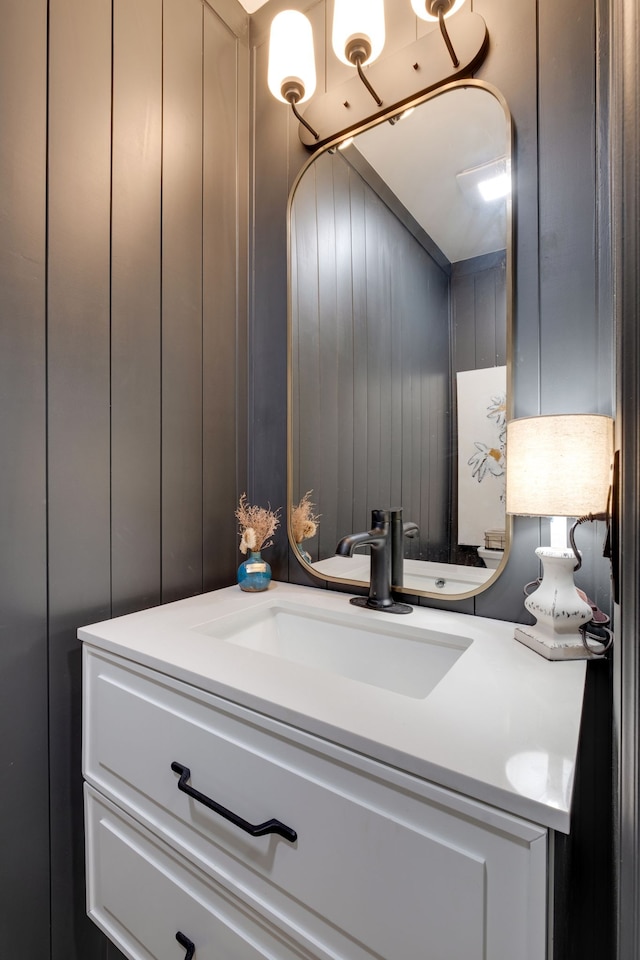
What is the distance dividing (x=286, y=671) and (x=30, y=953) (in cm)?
81

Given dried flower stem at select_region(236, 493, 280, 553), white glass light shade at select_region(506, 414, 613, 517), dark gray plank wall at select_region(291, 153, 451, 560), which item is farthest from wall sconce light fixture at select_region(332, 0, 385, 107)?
dried flower stem at select_region(236, 493, 280, 553)

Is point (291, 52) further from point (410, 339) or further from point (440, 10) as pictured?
point (410, 339)

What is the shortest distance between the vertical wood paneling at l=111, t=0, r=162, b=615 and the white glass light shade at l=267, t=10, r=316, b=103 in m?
0.28

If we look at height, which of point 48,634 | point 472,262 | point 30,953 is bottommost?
point 30,953

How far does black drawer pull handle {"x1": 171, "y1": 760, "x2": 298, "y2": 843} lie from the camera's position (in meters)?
0.57

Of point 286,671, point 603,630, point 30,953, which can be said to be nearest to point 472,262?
point 603,630

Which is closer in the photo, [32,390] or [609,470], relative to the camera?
[609,470]

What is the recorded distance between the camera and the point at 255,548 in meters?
1.19

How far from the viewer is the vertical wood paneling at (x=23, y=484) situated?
2.72 ft

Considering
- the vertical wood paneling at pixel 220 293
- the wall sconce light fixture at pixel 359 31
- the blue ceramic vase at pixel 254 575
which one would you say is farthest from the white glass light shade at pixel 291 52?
the blue ceramic vase at pixel 254 575

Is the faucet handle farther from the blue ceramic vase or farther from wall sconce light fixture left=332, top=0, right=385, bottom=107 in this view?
wall sconce light fixture left=332, top=0, right=385, bottom=107

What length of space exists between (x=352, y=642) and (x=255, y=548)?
0.37 metres

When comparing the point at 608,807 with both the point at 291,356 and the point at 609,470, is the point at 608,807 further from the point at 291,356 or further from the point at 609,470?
the point at 291,356

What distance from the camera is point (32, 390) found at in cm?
87
